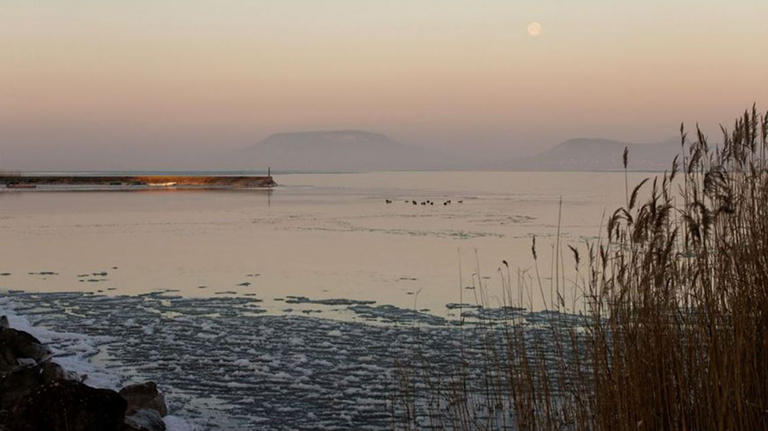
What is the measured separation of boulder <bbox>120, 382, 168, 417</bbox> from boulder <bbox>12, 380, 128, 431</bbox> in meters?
1.11

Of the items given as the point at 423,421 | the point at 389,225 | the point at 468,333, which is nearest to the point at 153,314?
the point at 468,333

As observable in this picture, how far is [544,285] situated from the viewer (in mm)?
13969

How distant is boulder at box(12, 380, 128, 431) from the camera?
5.57 meters

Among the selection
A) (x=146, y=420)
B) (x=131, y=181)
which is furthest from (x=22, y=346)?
(x=131, y=181)

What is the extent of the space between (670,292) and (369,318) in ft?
22.3

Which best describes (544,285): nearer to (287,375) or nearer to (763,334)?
(287,375)

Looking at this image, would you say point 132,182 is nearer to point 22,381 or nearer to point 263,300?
point 263,300

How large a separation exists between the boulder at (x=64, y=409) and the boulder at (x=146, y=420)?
15.3 inches

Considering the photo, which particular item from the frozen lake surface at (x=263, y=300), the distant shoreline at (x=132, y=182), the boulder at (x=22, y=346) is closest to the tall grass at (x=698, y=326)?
the frozen lake surface at (x=263, y=300)

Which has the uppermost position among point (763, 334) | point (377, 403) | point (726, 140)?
point (726, 140)

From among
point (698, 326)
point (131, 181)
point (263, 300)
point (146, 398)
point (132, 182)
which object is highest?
point (131, 181)

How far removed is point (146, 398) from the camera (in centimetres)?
691

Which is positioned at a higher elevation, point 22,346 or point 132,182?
point 132,182

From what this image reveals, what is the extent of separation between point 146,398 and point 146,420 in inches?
19.7
